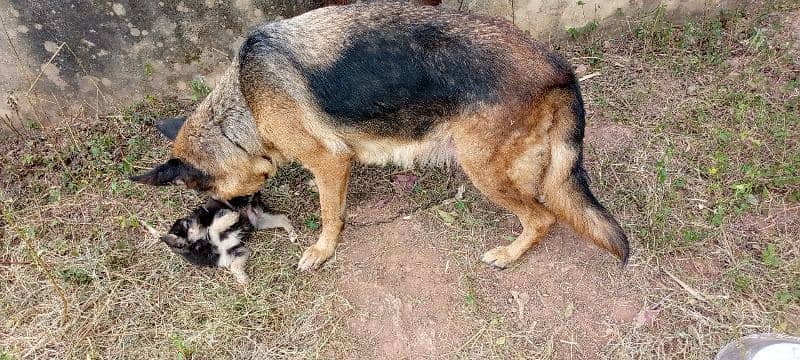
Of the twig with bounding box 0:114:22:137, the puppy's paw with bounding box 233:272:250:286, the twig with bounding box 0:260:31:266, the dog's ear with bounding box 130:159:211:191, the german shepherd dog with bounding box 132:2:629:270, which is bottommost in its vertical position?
the twig with bounding box 0:260:31:266

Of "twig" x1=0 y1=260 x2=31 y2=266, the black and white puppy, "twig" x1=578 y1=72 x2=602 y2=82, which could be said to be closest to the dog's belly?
the black and white puppy

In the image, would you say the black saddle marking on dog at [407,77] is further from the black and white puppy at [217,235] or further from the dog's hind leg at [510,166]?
the black and white puppy at [217,235]

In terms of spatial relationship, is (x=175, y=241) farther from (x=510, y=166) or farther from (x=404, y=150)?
(x=510, y=166)

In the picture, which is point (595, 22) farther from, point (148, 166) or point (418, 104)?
point (148, 166)

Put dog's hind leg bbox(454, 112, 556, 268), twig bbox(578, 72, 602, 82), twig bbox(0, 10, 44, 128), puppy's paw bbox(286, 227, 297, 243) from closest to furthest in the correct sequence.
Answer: dog's hind leg bbox(454, 112, 556, 268) < puppy's paw bbox(286, 227, 297, 243) < twig bbox(0, 10, 44, 128) < twig bbox(578, 72, 602, 82)

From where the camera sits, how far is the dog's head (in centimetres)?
365

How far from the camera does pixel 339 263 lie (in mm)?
4176

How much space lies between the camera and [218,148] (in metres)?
3.73

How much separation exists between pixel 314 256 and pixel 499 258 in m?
1.39

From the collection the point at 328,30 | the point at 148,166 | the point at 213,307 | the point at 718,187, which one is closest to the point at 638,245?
the point at 718,187

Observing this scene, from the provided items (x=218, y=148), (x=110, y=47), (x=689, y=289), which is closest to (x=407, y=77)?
(x=218, y=148)

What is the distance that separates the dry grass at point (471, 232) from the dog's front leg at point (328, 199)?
132mm

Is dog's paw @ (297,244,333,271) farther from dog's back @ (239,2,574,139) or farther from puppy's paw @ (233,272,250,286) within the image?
dog's back @ (239,2,574,139)

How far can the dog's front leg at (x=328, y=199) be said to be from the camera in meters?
3.76
